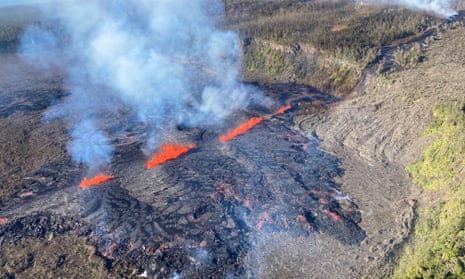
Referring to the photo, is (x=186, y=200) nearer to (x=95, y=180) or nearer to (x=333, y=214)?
(x=95, y=180)

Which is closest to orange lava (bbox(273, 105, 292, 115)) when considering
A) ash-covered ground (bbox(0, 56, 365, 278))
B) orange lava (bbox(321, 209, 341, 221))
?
ash-covered ground (bbox(0, 56, 365, 278))

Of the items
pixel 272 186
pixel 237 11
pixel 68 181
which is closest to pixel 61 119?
pixel 68 181

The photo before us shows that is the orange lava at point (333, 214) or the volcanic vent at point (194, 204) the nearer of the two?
the volcanic vent at point (194, 204)

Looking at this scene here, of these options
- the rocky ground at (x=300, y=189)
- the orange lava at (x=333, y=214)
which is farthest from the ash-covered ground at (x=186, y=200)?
the rocky ground at (x=300, y=189)

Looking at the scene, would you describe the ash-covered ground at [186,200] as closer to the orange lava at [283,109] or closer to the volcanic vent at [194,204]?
the volcanic vent at [194,204]

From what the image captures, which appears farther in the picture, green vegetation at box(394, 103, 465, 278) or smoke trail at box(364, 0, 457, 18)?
smoke trail at box(364, 0, 457, 18)

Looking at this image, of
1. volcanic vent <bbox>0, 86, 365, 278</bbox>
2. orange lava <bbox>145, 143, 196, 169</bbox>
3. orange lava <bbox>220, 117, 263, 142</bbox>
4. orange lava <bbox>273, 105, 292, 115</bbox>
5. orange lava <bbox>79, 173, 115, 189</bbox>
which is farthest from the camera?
orange lava <bbox>273, 105, 292, 115</bbox>

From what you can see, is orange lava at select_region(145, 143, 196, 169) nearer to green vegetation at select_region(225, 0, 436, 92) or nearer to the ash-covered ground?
the ash-covered ground
